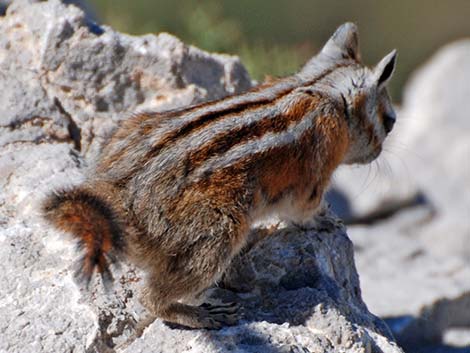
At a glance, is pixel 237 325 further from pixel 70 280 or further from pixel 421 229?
pixel 421 229

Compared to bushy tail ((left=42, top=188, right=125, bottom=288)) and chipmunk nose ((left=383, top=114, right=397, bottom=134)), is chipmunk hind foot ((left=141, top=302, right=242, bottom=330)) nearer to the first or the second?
bushy tail ((left=42, top=188, right=125, bottom=288))

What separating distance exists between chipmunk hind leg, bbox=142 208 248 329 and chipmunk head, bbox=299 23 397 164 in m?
1.21

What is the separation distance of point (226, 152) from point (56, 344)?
115 centimetres

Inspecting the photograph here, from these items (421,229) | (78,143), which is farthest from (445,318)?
(78,143)

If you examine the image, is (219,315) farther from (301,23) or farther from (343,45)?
(301,23)

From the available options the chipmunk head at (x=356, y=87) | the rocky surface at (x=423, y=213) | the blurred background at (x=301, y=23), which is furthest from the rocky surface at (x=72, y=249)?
the blurred background at (x=301, y=23)

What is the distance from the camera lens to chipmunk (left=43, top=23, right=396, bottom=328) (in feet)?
14.8

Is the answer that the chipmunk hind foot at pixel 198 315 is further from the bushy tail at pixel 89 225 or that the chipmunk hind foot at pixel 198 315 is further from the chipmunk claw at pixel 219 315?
the bushy tail at pixel 89 225

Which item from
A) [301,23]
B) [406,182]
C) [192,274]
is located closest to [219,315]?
[192,274]

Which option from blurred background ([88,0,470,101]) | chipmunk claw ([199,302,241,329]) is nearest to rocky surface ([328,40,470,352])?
blurred background ([88,0,470,101])

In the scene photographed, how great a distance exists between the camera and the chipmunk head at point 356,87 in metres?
5.62

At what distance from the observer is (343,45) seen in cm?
595

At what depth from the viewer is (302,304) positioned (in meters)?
4.88

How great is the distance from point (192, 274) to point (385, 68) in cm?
177
